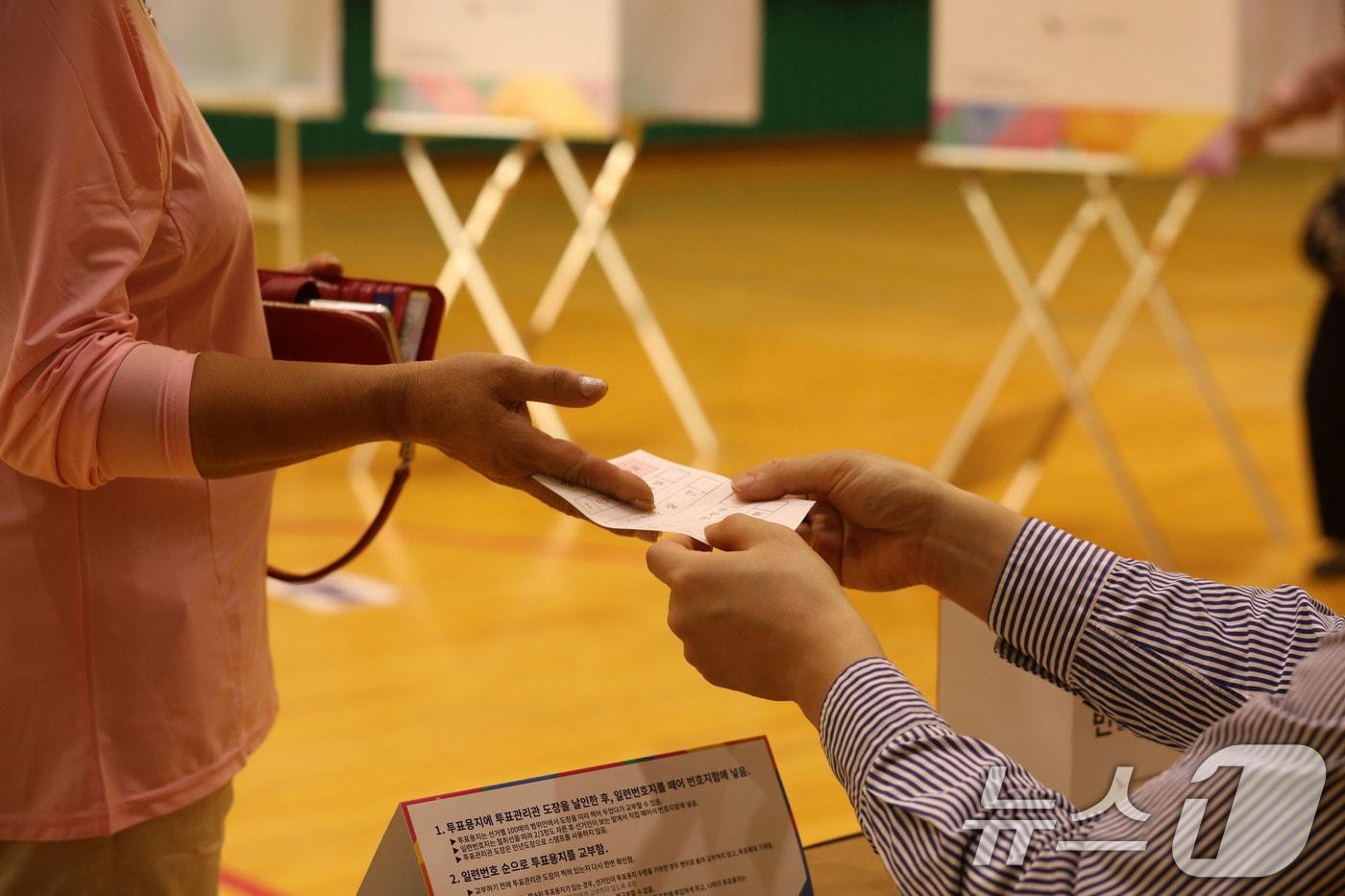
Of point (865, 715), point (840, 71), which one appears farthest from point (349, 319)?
point (840, 71)

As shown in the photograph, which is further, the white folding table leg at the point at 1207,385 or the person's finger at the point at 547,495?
the white folding table leg at the point at 1207,385

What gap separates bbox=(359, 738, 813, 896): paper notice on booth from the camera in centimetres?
117

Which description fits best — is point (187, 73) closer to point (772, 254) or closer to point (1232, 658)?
point (772, 254)

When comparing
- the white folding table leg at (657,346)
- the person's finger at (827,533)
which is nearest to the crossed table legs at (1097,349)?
the white folding table leg at (657,346)

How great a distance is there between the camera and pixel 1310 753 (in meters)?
0.92

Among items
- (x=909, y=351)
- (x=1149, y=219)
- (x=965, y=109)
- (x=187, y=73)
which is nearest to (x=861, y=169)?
(x=1149, y=219)

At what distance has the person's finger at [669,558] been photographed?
1171 millimetres

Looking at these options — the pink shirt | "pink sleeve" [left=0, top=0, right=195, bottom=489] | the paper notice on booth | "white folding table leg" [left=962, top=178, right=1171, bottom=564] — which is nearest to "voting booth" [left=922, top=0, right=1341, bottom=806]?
"white folding table leg" [left=962, top=178, right=1171, bottom=564]

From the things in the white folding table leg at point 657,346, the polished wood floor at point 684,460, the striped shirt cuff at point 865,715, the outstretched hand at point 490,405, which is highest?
the outstretched hand at point 490,405

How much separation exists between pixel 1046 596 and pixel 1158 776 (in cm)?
29

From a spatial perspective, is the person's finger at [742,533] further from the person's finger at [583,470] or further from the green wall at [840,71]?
the green wall at [840,71]

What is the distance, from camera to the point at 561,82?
16.1 ft

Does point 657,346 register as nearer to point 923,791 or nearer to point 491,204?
point 491,204

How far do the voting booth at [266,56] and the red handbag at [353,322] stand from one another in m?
4.49
